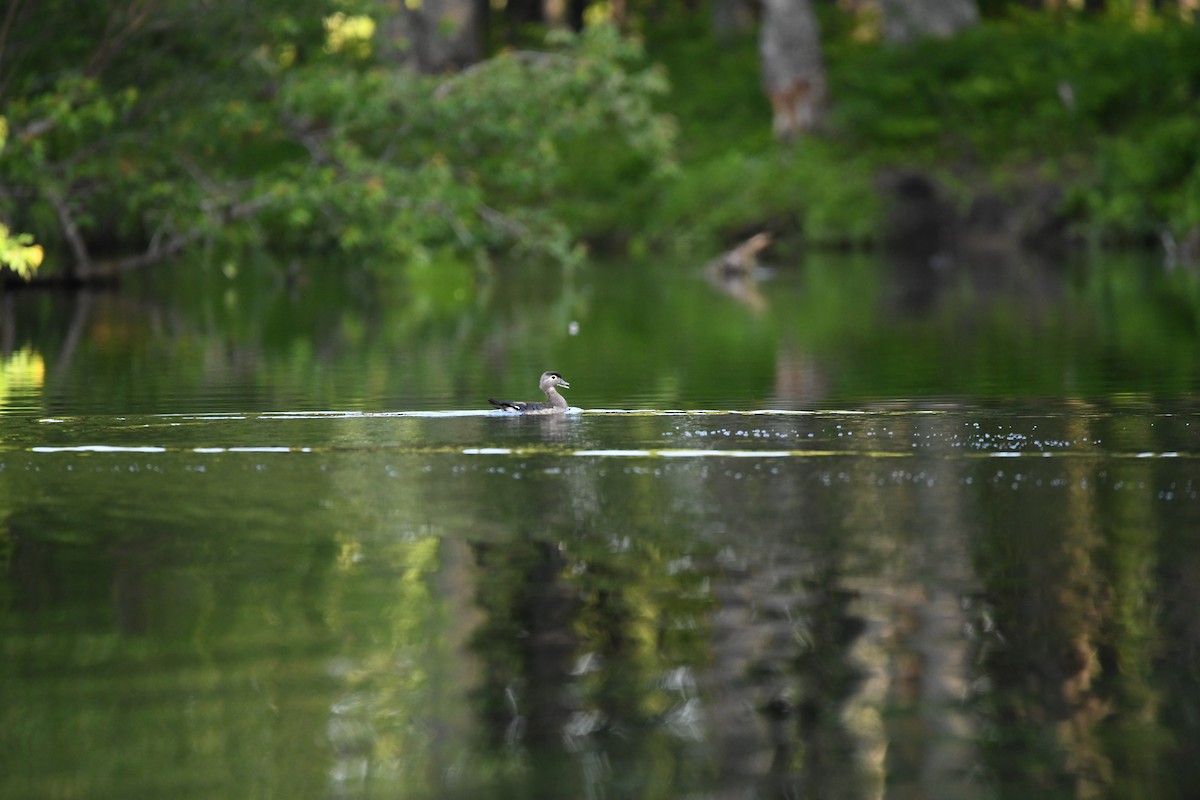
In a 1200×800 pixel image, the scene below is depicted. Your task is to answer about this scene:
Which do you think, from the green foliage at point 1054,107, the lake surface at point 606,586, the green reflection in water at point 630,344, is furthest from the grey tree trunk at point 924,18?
the lake surface at point 606,586

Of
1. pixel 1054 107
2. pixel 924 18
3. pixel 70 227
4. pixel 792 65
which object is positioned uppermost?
pixel 924 18

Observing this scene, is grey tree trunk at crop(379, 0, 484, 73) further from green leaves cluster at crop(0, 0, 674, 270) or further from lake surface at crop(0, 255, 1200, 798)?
lake surface at crop(0, 255, 1200, 798)

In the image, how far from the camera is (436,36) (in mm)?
48094

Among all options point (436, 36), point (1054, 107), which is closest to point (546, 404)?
point (436, 36)

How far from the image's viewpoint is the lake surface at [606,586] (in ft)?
19.7

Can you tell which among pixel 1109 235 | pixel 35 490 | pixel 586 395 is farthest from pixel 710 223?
pixel 35 490

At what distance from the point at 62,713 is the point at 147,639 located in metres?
0.92

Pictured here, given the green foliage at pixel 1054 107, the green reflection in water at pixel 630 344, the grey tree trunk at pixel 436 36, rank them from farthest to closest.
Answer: the grey tree trunk at pixel 436 36, the green foliage at pixel 1054 107, the green reflection in water at pixel 630 344

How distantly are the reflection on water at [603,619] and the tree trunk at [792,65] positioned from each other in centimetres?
3767

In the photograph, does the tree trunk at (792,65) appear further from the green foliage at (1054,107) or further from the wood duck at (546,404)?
the wood duck at (546,404)

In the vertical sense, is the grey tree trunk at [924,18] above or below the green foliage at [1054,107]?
above

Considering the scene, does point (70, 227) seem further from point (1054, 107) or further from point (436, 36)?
point (1054, 107)

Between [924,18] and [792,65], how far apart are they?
514 centimetres

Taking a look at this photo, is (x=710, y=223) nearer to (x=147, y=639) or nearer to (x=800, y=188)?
(x=800, y=188)
